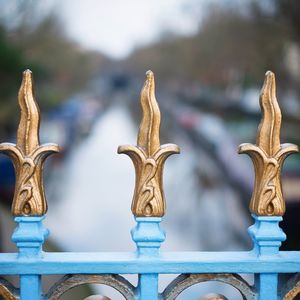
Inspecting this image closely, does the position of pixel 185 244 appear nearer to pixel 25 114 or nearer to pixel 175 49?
pixel 25 114

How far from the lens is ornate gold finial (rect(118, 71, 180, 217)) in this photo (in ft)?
4.88

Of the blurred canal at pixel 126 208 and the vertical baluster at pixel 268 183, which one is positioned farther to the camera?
the blurred canal at pixel 126 208

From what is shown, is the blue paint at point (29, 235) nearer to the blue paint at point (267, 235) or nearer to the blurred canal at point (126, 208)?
the blue paint at point (267, 235)

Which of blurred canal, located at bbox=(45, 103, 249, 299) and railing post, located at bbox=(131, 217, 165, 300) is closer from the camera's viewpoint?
railing post, located at bbox=(131, 217, 165, 300)

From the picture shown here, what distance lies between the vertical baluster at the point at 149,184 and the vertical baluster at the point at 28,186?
0.78 ft

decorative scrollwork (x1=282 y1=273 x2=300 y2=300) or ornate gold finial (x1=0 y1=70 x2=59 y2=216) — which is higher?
ornate gold finial (x1=0 y1=70 x2=59 y2=216)

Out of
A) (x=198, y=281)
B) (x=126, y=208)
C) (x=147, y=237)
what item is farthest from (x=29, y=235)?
(x=126, y=208)

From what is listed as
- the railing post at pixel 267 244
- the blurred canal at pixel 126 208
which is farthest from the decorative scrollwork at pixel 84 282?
the blurred canal at pixel 126 208

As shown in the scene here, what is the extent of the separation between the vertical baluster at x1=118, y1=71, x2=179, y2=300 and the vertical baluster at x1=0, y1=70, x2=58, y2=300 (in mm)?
237

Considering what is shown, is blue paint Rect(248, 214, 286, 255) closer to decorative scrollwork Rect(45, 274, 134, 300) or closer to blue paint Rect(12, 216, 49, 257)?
decorative scrollwork Rect(45, 274, 134, 300)

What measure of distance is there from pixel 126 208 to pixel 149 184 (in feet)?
40.1

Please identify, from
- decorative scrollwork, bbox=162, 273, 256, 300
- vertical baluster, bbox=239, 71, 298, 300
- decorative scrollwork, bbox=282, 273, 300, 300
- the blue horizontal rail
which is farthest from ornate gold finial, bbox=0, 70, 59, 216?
decorative scrollwork, bbox=282, 273, 300, 300

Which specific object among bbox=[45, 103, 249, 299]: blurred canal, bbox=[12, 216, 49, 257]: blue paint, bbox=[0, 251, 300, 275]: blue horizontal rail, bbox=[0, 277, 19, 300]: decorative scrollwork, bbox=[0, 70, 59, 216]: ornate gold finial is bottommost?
bbox=[0, 277, 19, 300]: decorative scrollwork

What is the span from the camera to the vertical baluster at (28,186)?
1475 millimetres
